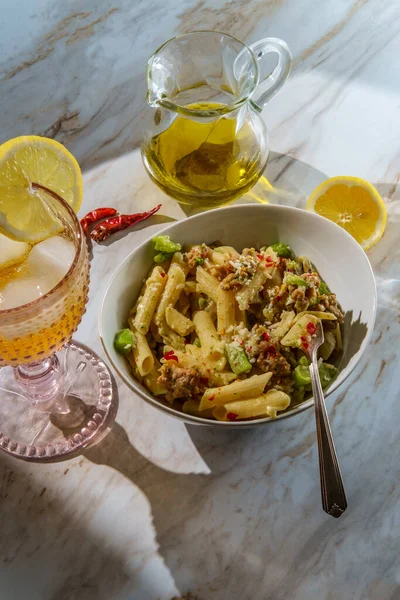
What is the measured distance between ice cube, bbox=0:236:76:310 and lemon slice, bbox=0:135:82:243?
23 mm

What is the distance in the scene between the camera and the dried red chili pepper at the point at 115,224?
149 cm

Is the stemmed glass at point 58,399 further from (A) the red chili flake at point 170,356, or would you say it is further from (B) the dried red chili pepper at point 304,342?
(B) the dried red chili pepper at point 304,342

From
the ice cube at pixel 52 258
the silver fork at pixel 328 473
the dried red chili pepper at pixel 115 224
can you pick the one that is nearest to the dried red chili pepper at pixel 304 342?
the silver fork at pixel 328 473

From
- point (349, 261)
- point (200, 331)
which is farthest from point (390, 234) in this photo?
point (200, 331)

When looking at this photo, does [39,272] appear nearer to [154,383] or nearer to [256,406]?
[154,383]

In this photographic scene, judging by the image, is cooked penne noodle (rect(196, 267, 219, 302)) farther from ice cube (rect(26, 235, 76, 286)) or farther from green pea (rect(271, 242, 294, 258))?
ice cube (rect(26, 235, 76, 286))

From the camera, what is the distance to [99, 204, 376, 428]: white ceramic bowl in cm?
122

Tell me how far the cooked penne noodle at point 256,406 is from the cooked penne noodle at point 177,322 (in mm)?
180

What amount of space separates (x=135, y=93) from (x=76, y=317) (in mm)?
876

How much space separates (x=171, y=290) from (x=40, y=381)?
31cm

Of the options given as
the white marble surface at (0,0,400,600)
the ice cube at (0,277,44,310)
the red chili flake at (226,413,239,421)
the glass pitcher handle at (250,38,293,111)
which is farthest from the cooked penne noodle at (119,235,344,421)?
the glass pitcher handle at (250,38,293,111)

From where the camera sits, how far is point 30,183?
1.06 m

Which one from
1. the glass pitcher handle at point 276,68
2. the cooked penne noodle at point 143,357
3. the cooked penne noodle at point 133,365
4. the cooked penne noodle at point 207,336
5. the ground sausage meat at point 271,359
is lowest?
the ground sausage meat at point 271,359

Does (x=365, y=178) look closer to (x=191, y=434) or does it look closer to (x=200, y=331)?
(x=200, y=331)
